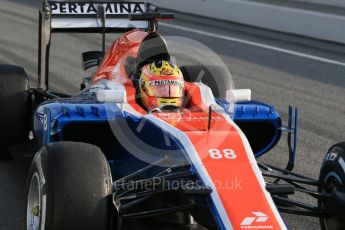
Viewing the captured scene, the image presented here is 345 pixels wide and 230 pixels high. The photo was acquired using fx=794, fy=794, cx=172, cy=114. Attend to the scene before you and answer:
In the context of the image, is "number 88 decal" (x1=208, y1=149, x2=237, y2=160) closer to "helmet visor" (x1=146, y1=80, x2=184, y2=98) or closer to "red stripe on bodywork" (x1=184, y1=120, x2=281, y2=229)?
"red stripe on bodywork" (x1=184, y1=120, x2=281, y2=229)

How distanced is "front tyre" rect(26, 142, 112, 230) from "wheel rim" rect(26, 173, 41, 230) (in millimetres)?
92

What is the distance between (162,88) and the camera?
19.1ft

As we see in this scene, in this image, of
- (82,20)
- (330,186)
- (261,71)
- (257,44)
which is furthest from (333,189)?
(257,44)

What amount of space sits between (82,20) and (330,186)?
139 inches

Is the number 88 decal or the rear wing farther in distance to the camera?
the rear wing

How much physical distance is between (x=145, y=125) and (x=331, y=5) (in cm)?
1079

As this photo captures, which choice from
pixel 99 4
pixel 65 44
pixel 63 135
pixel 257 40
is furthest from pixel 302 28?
pixel 63 135

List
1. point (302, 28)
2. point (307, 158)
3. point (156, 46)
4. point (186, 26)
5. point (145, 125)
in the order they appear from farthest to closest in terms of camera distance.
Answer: point (186, 26)
point (302, 28)
point (307, 158)
point (156, 46)
point (145, 125)

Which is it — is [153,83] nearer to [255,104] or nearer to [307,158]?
[255,104]

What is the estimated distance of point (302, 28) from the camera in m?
14.7

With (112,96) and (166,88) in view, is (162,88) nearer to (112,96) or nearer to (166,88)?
(166,88)

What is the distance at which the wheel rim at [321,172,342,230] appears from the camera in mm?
4980

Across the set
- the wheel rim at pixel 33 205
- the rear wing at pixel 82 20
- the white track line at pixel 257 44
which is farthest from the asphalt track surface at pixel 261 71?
the rear wing at pixel 82 20

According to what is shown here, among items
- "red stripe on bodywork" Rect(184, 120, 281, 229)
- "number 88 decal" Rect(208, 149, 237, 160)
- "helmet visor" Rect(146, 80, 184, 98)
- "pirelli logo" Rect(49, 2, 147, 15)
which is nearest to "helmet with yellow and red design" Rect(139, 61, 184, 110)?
"helmet visor" Rect(146, 80, 184, 98)
